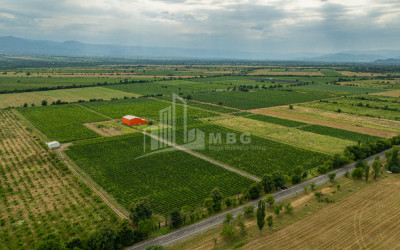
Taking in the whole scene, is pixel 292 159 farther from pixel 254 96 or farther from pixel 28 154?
pixel 254 96

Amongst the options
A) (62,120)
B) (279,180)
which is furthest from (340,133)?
(62,120)

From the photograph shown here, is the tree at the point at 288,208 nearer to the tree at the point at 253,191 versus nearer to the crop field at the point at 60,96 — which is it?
the tree at the point at 253,191

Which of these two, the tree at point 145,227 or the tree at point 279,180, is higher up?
the tree at point 279,180

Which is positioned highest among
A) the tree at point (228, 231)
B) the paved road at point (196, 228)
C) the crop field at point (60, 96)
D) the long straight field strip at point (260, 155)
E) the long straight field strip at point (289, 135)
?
the crop field at point (60, 96)

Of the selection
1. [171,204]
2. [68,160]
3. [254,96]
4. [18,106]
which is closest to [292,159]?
[171,204]

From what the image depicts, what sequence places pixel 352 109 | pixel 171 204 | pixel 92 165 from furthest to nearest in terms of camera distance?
pixel 352 109, pixel 92 165, pixel 171 204

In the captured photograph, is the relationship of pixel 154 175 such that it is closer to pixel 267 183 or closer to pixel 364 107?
pixel 267 183

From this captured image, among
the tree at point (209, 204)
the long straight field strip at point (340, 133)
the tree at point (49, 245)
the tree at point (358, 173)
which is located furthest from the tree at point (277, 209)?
the long straight field strip at point (340, 133)
